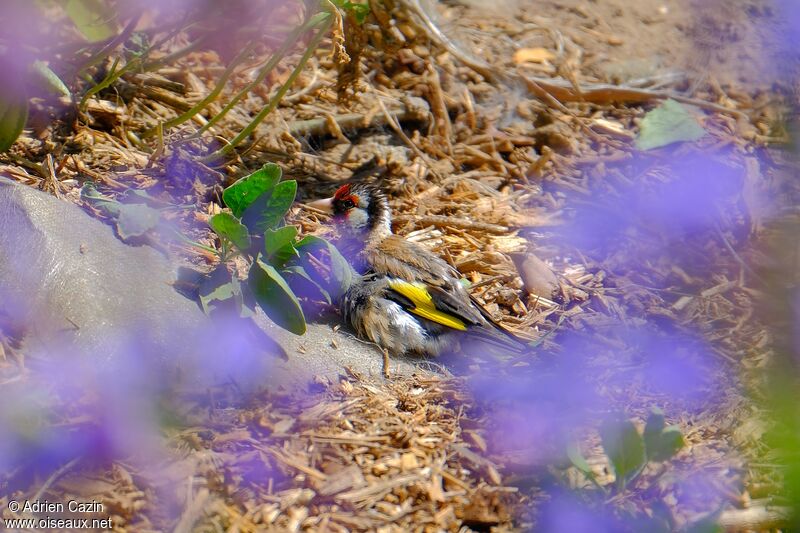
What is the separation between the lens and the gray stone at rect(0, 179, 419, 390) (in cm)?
332

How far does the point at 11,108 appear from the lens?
377 cm

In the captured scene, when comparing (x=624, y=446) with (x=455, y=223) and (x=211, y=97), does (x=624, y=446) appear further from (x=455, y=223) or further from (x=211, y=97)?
(x=211, y=97)

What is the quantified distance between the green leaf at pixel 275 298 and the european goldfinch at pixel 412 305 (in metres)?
0.71

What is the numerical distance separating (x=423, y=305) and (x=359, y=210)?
2.54ft

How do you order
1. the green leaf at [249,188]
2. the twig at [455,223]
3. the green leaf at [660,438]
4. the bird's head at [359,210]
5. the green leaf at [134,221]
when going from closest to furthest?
the green leaf at [660,438] → the green leaf at [249,188] → the green leaf at [134,221] → the bird's head at [359,210] → the twig at [455,223]

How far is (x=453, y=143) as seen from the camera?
18.9ft

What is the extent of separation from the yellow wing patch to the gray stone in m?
0.52

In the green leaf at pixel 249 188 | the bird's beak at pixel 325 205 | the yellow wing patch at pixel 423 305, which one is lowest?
the yellow wing patch at pixel 423 305

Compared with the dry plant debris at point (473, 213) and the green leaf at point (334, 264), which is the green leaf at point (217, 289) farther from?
the dry plant debris at point (473, 213)

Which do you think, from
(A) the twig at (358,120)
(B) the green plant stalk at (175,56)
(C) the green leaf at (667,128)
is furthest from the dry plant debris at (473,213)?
(B) the green plant stalk at (175,56)

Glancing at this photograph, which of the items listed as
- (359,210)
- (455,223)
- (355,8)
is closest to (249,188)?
(359,210)

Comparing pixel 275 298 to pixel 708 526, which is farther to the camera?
pixel 275 298

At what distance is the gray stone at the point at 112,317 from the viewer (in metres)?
3.32

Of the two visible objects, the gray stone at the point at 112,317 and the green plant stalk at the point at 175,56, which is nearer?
the gray stone at the point at 112,317
